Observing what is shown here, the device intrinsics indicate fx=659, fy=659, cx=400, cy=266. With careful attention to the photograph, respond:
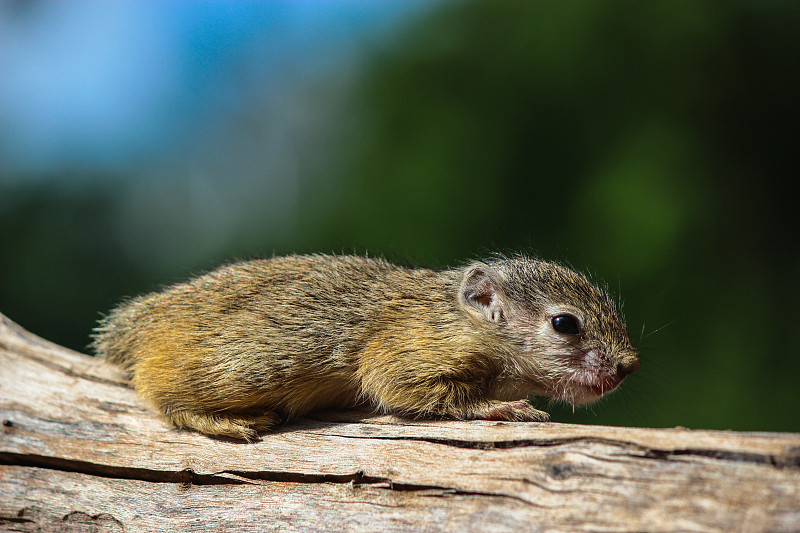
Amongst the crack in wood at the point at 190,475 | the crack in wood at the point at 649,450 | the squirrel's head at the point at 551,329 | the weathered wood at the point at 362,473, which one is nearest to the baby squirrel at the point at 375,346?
the squirrel's head at the point at 551,329

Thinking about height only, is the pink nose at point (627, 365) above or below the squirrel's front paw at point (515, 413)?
above

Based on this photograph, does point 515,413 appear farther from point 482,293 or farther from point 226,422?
point 226,422

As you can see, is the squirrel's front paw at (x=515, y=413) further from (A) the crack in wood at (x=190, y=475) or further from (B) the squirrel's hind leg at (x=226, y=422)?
(B) the squirrel's hind leg at (x=226, y=422)

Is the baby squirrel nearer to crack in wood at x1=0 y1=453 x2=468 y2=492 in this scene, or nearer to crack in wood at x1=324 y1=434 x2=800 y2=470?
crack in wood at x1=0 y1=453 x2=468 y2=492

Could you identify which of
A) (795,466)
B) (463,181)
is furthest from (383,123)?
(795,466)

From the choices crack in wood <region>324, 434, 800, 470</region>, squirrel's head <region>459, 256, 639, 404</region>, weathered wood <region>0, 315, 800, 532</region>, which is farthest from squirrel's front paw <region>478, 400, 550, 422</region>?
squirrel's head <region>459, 256, 639, 404</region>

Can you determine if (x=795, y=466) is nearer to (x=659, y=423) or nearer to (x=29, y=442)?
(x=29, y=442)

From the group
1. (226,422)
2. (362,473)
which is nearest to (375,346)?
(362,473)
